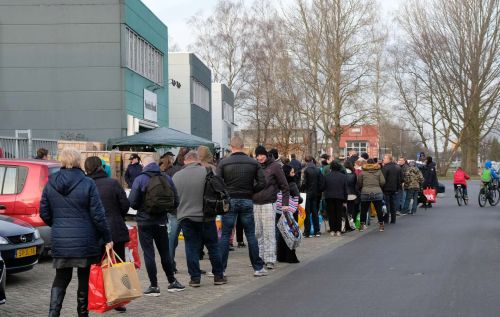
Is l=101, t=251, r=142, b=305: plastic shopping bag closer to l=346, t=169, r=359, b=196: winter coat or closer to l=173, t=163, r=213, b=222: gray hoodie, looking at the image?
l=173, t=163, r=213, b=222: gray hoodie

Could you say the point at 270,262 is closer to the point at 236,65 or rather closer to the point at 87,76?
the point at 87,76

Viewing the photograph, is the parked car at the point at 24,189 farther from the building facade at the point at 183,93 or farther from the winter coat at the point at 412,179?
the building facade at the point at 183,93

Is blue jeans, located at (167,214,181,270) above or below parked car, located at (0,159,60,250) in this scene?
below

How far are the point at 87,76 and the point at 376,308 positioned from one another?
22.8 m

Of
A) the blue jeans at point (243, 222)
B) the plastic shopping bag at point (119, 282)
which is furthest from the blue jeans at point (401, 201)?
the plastic shopping bag at point (119, 282)

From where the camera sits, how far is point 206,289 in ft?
32.2

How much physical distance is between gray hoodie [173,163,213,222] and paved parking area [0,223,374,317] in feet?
3.29

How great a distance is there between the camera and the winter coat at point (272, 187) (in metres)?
11.1

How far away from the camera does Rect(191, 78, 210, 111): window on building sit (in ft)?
153

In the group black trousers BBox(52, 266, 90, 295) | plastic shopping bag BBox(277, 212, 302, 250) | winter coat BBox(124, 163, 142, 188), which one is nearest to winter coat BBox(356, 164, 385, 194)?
winter coat BBox(124, 163, 142, 188)

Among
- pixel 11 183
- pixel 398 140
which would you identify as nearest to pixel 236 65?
pixel 398 140

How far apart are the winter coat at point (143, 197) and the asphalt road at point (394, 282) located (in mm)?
1399

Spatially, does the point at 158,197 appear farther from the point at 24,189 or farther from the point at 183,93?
the point at 183,93

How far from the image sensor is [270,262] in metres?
11.5
